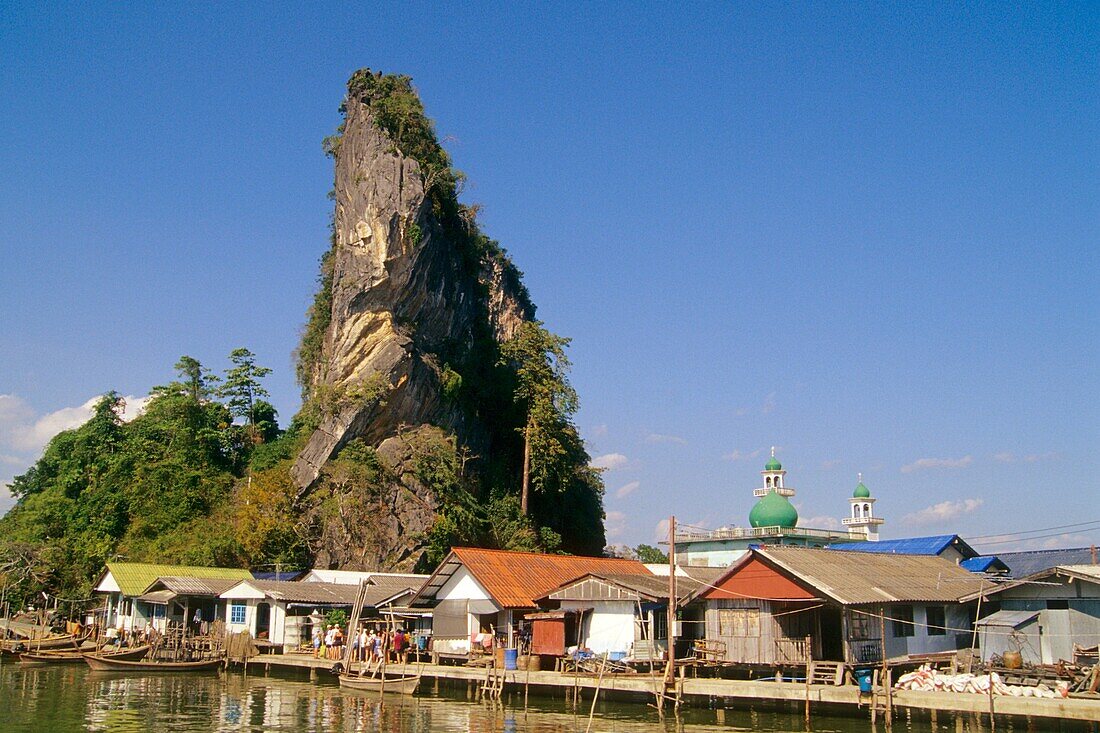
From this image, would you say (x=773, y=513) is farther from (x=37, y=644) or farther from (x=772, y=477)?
(x=37, y=644)

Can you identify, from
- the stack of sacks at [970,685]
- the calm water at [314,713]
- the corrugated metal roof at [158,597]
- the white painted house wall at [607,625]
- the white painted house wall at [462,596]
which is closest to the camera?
the stack of sacks at [970,685]

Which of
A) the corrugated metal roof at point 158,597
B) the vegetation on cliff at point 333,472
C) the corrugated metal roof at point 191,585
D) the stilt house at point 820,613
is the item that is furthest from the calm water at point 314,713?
the vegetation on cliff at point 333,472

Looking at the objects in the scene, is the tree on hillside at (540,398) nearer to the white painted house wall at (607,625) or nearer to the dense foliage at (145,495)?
the dense foliage at (145,495)

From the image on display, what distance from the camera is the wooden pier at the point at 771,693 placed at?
63.3 feet

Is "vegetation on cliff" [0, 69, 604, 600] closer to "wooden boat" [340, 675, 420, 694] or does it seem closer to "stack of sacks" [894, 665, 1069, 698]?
"wooden boat" [340, 675, 420, 694]

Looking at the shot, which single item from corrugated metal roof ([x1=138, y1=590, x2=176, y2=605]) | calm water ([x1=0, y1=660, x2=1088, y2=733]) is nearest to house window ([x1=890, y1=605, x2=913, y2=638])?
calm water ([x1=0, y1=660, x2=1088, y2=733])

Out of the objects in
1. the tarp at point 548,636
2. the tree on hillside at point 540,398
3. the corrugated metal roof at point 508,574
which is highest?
the tree on hillside at point 540,398

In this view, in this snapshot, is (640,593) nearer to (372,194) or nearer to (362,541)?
(362,541)

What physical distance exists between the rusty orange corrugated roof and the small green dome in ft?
73.2

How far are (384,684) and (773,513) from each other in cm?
3410

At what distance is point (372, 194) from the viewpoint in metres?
46.6

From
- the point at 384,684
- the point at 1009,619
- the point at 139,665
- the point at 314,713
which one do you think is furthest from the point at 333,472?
the point at 1009,619

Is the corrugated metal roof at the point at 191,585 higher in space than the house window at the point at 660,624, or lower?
higher

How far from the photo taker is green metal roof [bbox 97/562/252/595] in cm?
3772
